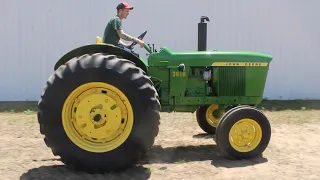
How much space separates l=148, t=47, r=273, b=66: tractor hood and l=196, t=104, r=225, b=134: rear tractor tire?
1.07 m

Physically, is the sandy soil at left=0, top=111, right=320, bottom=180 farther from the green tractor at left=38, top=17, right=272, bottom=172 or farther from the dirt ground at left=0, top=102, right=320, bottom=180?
the green tractor at left=38, top=17, right=272, bottom=172

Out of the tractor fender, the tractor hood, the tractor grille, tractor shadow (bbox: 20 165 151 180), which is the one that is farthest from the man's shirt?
tractor shadow (bbox: 20 165 151 180)

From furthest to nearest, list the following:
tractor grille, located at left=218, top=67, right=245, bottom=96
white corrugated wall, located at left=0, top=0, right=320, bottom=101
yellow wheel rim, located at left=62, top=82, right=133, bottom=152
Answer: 1. white corrugated wall, located at left=0, top=0, right=320, bottom=101
2. tractor grille, located at left=218, top=67, right=245, bottom=96
3. yellow wheel rim, located at left=62, top=82, right=133, bottom=152

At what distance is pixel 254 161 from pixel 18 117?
568 cm

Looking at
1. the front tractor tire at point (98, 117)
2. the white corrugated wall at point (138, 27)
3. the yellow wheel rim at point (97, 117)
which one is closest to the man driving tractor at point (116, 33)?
the front tractor tire at point (98, 117)

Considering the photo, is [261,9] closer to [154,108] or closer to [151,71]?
[151,71]

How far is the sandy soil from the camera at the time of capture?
15.9 ft

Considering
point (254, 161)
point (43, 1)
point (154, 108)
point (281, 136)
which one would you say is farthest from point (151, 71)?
point (43, 1)

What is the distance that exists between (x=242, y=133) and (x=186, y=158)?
800 mm

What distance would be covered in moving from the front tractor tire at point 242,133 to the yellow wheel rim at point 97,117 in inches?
50.9

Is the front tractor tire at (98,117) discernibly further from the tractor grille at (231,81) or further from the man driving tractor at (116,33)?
the tractor grille at (231,81)

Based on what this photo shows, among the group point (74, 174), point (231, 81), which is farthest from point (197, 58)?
point (74, 174)

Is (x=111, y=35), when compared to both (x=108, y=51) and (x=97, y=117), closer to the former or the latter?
(x=108, y=51)

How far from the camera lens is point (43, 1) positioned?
1113 cm
